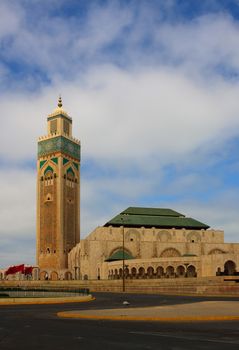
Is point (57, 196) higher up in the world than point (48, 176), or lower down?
lower down

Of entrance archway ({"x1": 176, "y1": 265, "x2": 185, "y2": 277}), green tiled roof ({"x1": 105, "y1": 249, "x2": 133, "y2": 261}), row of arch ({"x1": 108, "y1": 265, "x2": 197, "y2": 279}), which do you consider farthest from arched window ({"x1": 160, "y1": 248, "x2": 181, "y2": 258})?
entrance archway ({"x1": 176, "y1": 265, "x2": 185, "y2": 277})

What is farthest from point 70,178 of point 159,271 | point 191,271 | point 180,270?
point 191,271

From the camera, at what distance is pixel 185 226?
356ft

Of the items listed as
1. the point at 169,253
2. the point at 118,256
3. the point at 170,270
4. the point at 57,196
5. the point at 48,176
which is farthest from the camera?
the point at 48,176

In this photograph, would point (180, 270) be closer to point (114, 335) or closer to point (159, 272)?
point (159, 272)

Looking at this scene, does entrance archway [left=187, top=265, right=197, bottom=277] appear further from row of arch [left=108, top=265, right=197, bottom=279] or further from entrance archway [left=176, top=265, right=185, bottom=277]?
entrance archway [left=176, top=265, right=185, bottom=277]

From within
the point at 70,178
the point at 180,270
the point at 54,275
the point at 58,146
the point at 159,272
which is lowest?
the point at 54,275

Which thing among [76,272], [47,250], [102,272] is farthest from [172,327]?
[47,250]

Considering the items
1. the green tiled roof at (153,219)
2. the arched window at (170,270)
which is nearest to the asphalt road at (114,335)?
the arched window at (170,270)

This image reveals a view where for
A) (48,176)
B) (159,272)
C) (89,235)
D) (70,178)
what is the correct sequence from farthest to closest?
1. (70,178)
2. (48,176)
3. (89,235)
4. (159,272)

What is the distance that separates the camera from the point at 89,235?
335 ft

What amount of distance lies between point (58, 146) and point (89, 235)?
21.7m

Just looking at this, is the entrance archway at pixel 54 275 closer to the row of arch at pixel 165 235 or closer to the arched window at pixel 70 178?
the row of arch at pixel 165 235

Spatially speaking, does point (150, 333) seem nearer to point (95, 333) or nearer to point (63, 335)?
point (95, 333)
